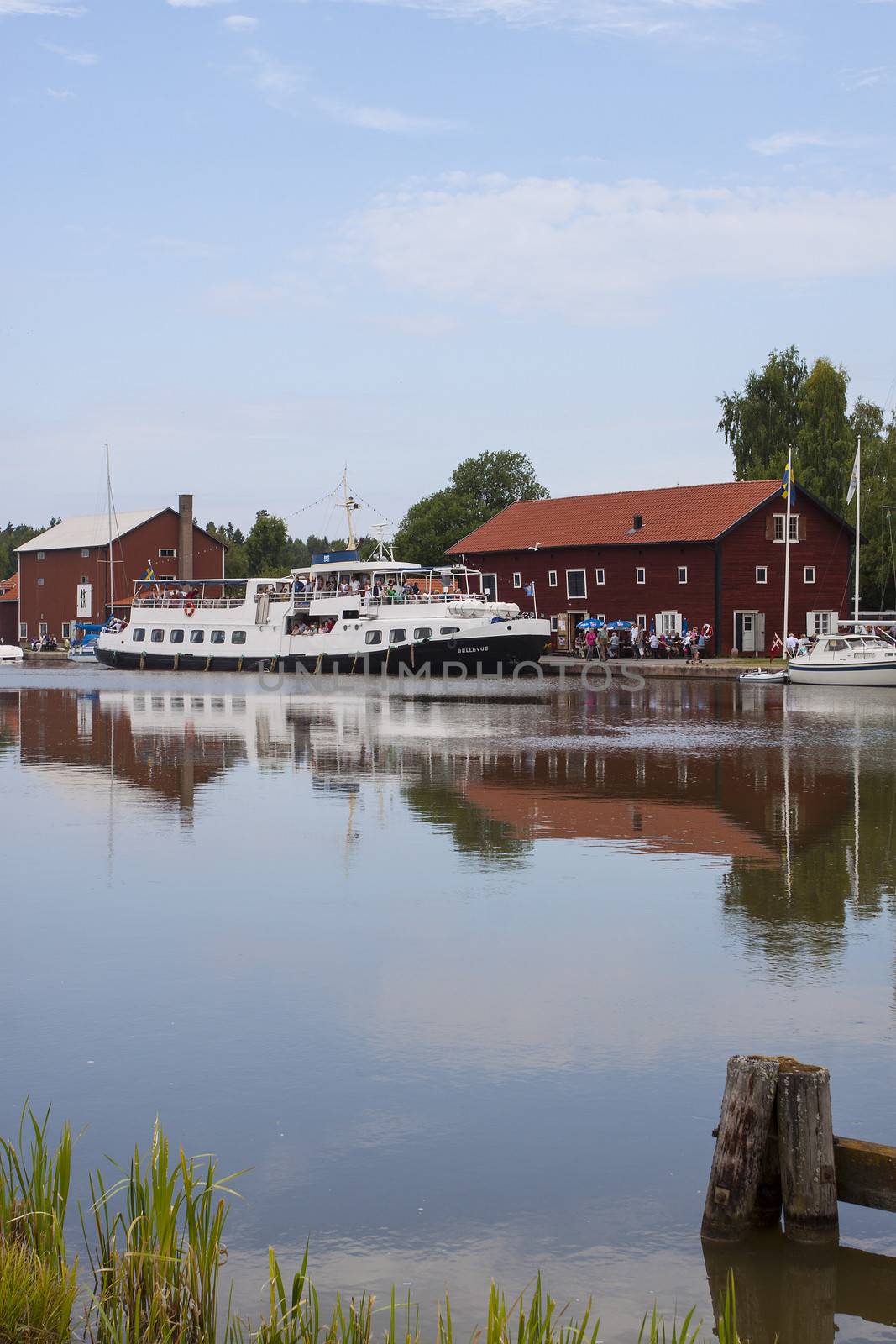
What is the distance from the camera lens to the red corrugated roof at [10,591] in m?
107

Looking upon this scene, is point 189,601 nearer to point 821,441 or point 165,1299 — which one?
point 821,441

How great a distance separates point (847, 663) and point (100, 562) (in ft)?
201

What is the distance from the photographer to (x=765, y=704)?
38.8 metres

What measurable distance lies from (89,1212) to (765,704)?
33903 mm

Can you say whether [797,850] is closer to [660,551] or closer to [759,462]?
[660,551]

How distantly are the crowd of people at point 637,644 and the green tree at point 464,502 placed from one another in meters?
46.6

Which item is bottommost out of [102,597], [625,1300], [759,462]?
[625,1300]

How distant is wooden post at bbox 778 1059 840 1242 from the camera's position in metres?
5.86

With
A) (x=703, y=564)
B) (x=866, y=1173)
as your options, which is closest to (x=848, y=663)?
(x=703, y=564)

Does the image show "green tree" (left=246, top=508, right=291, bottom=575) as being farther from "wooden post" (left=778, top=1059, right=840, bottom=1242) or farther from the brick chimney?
"wooden post" (left=778, top=1059, right=840, bottom=1242)

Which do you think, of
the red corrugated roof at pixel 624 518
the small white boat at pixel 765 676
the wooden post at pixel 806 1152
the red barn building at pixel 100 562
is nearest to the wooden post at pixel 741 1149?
the wooden post at pixel 806 1152

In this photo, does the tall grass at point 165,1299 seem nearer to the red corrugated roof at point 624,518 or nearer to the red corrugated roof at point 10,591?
the red corrugated roof at point 624,518

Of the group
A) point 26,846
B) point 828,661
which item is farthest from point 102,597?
point 26,846

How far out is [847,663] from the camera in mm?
46031
